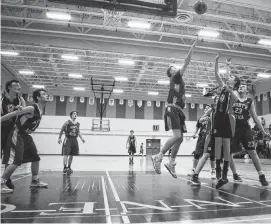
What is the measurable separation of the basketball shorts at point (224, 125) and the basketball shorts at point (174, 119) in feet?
1.87

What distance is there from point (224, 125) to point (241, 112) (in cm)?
72

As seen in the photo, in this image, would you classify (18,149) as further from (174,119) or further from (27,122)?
(174,119)

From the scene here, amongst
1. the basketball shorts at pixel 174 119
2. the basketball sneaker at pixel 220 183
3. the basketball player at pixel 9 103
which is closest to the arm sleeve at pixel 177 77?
the basketball shorts at pixel 174 119

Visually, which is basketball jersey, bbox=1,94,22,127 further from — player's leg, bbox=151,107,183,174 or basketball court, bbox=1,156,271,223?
player's leg, bbox=151,107,183,174

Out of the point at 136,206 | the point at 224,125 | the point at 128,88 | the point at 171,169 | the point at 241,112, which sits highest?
the point at 128,88

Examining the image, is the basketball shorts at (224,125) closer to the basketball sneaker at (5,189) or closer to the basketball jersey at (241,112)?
the basketball jersey at (241,112)

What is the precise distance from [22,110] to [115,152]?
2268cm

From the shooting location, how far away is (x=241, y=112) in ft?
15.7

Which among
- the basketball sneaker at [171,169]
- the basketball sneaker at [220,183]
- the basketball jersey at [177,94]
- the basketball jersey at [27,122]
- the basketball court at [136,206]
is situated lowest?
the basketball court at [136,206]

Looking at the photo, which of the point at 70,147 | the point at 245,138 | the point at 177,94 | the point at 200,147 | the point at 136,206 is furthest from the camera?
the point at 70,147

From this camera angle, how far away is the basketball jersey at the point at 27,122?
4152mm

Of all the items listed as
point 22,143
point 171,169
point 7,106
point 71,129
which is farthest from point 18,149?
point 71,129

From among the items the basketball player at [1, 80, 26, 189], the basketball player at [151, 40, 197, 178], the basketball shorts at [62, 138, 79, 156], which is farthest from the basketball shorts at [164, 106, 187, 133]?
the basketball shorts at [62, 138, 79, 156]

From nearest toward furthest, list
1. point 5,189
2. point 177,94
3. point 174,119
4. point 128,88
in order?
1. point 5,189
2. point 174,119
3. point 177,94
4. point 128,88
